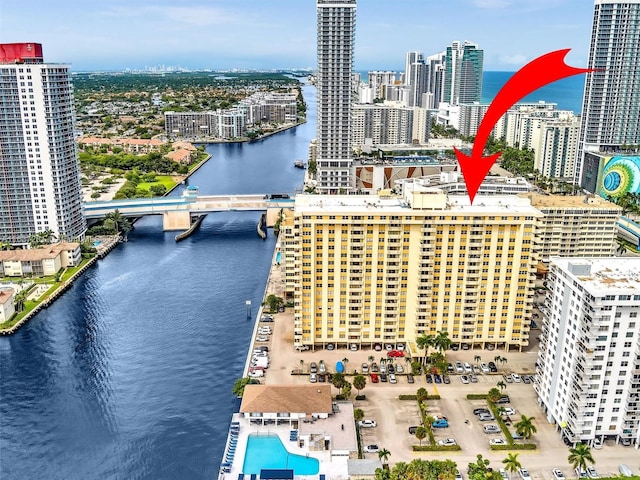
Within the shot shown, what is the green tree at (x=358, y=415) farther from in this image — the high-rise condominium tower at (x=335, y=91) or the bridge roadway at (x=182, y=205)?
the high-rise condominium tower at (x=335, y=91)

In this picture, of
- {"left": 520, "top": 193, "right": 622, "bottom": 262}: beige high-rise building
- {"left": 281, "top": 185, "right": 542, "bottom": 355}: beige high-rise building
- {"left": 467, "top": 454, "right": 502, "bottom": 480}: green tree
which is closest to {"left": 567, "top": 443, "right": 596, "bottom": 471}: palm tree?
{"left": 467, "top": 454, "right": 502, "bottom": 480}: green tree

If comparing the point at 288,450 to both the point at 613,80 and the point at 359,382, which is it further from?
the point at 613,80

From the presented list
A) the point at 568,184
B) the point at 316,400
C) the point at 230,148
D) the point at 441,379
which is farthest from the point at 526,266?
the point at 230,148

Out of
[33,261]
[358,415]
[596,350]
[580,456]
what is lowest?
[358,415]

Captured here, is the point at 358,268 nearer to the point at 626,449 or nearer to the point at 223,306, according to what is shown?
the point at 223,306

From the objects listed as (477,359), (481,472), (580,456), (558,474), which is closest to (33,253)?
(477,359)

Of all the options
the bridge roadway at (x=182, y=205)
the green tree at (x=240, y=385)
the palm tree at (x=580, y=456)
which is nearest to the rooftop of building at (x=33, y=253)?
the bridge roadway at (x=182, y=205)
